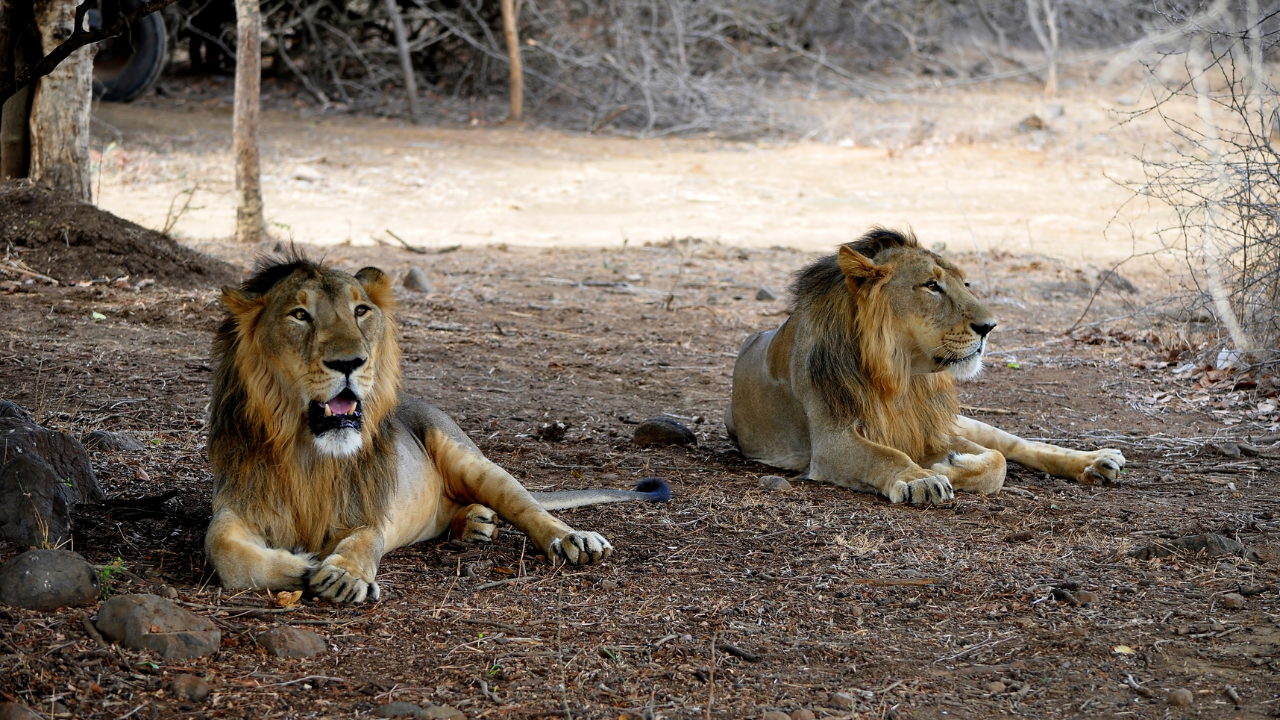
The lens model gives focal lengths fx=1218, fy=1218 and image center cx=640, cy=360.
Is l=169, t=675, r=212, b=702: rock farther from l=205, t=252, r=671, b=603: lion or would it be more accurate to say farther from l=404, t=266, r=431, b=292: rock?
l=404, t=266, r=431, b=292: rock

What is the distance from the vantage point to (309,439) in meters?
3.72

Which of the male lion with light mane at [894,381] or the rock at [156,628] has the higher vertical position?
the male lion with light mane at [894,381]

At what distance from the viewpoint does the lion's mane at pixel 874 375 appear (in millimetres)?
5199

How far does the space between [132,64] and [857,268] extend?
14.6 meters

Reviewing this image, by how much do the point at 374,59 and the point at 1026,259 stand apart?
12528 mm

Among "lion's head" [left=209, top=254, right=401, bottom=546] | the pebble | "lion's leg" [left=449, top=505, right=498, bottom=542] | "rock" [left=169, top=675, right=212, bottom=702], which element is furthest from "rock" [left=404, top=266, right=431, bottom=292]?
the pebble

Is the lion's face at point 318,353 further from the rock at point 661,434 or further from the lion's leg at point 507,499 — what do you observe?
the rock at point 661,434

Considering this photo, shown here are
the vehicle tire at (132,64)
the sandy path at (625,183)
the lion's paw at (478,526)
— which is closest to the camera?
the lion's paw at (478,526)

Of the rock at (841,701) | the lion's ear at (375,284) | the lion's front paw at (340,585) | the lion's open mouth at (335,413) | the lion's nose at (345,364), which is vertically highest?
the lion's ear at (375,284)

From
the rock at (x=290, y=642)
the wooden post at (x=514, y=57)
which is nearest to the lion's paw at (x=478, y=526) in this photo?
the rock at (x=290, y=642)

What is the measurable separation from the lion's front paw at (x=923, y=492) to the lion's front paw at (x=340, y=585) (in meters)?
2.24

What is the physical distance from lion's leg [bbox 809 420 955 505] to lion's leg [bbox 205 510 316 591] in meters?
2.37

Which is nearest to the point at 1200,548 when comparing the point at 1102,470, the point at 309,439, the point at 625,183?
the point at 1102,470

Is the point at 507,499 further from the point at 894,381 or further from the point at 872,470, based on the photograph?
the point at 894,381
